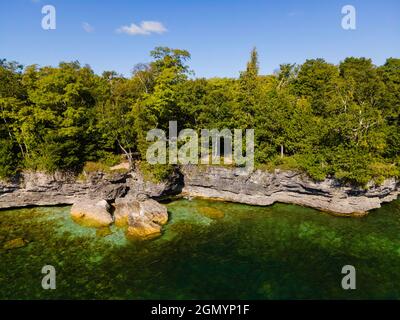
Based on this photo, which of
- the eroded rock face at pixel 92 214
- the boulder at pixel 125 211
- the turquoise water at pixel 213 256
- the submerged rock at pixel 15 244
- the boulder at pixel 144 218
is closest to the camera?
the turquoise water at pixel 213 256

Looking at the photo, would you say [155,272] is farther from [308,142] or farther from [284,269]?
[308,142]

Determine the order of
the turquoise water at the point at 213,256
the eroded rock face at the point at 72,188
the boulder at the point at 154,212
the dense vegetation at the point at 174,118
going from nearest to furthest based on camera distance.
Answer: the turquoise water at the point at 213,256 < the boulder at the point at 154,212 < the dense vegetation at the point at 174,118 < the eroded rock face at the point at 72,188

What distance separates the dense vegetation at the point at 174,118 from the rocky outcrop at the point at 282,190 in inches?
62.0

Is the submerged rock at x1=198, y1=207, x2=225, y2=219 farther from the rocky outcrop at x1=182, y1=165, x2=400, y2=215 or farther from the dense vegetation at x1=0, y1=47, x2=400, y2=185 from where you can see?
the dense vegetation at x1=0, y1=47, x2=400, y2=185

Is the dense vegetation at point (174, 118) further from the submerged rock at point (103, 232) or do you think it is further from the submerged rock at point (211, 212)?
the submerged rock at point (103, 232)

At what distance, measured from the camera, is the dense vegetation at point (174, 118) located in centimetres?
3444

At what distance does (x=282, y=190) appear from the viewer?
37.8 meters

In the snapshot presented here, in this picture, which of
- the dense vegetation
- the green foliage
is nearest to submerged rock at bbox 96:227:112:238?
the green foliage

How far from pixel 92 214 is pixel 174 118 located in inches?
652

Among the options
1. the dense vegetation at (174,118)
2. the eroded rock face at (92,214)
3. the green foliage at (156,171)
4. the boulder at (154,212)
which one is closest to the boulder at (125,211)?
the boulder at (154,212)

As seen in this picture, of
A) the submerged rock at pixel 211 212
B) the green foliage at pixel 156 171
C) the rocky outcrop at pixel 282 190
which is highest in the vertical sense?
the green foliage at pixel 156 171

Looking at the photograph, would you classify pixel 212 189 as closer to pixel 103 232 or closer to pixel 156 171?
pixel 156 171
